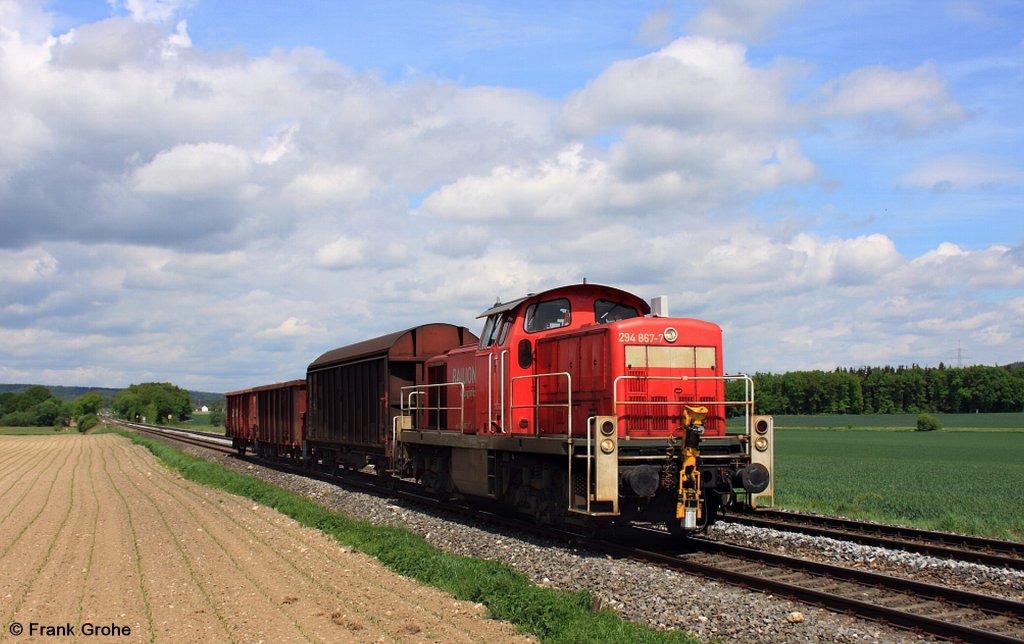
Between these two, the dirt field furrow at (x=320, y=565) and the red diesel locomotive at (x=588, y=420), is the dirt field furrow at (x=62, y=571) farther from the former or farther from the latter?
the red diesel locomotive at (x=588, y=420)

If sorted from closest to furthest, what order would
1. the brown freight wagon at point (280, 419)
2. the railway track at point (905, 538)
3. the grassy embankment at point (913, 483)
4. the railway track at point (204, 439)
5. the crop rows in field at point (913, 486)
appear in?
the railway track at point (905, 538), the crop rows in field at point (913, 486), the grassy embankment at point (913, 483), the brown freight wagon at point (280, 419), the railway track at point (204, 439)

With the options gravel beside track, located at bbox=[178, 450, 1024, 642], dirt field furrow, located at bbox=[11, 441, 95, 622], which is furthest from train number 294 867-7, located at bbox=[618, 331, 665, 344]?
dirt field furrow, located at bbox=[11, 441, 95, 622]

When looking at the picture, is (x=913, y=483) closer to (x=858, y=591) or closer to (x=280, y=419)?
(x=858, y=591)

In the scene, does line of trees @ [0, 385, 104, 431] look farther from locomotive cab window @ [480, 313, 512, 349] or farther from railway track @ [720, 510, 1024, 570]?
railway track @ [720, 510, 1024, 570]

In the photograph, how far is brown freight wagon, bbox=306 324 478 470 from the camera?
64.6 feet

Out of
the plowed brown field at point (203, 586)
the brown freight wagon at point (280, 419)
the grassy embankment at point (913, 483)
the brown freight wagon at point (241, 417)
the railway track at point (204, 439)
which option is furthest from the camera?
the railway track at point (204, 439)

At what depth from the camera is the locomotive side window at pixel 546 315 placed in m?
14.0

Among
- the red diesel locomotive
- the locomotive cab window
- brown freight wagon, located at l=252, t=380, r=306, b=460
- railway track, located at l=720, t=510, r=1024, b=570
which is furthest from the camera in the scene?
brown freight wagon, located at l=252, t=380, r=306, b=460

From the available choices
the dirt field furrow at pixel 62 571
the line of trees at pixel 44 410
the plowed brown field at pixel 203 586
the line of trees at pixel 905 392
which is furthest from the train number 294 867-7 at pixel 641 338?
the line of trees at pixel 44 410

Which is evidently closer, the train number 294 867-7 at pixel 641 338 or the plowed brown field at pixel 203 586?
the plowed brown field at pixel 203 586

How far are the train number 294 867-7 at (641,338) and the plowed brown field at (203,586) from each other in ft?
14.7

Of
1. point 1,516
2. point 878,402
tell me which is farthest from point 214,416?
point 1,516

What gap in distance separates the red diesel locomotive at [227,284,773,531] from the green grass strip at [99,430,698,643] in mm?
1906

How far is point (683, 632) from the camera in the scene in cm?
775
